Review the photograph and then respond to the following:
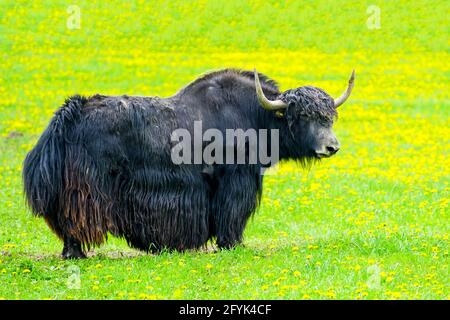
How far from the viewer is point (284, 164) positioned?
34.6 feet

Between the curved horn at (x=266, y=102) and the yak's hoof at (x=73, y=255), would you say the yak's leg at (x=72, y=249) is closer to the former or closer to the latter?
the yak's hoof at (x=73, y=255)

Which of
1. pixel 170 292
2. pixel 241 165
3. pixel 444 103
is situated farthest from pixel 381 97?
pixel 170 292

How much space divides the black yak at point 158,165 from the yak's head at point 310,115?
0.01m

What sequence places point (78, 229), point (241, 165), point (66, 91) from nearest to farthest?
point (78, 229) < point (241, 165) < point (66, 91)

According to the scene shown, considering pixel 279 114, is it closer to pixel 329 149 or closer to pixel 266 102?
pixel 266 102

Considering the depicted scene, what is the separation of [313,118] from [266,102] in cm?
56

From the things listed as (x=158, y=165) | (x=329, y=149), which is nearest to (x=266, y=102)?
(x=329, y=149)

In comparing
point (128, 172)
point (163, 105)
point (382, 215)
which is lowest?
point (382, 215)

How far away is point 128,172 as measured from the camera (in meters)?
9.57

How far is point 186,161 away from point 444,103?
55.8ft

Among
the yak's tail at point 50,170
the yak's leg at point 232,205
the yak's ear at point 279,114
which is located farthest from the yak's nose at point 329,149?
the yak's tail at point 50,170

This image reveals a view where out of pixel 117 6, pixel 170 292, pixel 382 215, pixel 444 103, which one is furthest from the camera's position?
pixel 117 6

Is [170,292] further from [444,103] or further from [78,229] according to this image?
[444,103]

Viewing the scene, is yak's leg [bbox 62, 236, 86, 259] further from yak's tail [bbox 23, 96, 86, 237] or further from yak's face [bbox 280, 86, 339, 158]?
yak's face [bbox 280, 86, 339, 158]
